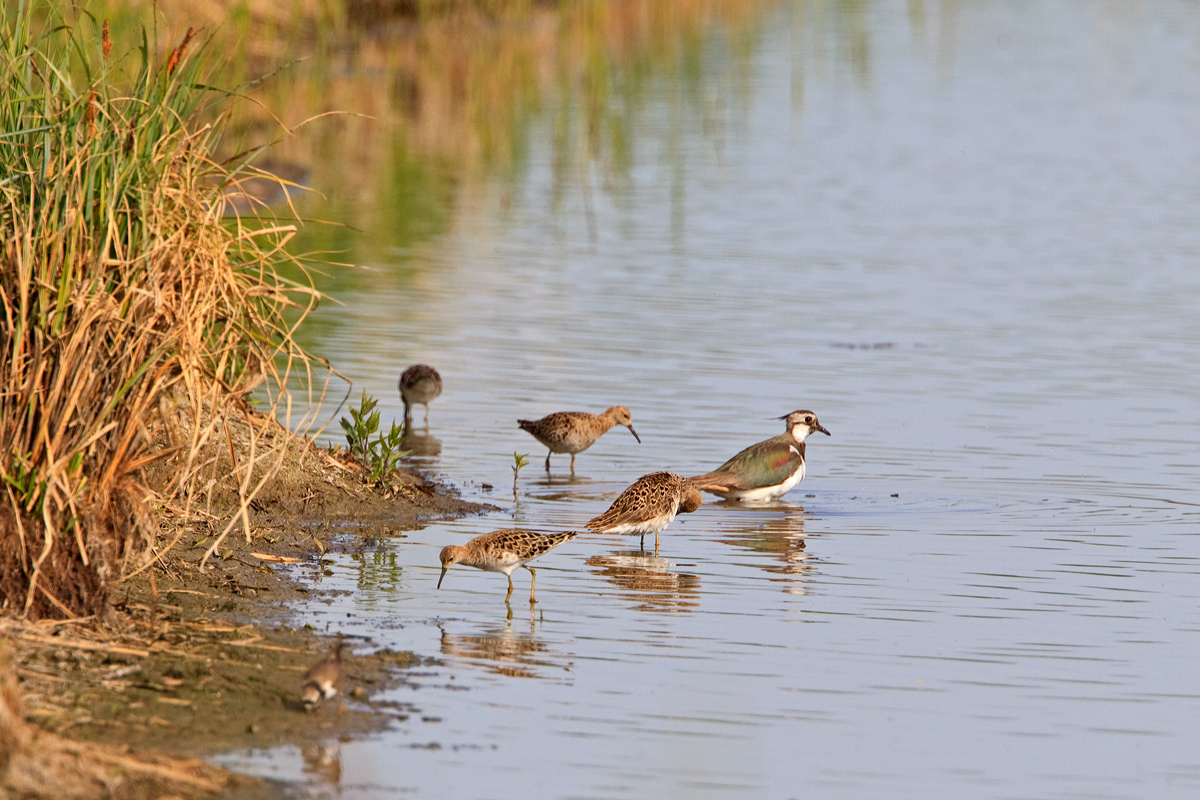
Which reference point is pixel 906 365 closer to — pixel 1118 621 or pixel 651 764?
pixel 1118 621

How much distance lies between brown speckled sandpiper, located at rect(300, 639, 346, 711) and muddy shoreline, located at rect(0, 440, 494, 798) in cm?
7

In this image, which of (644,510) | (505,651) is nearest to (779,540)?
(644,510)

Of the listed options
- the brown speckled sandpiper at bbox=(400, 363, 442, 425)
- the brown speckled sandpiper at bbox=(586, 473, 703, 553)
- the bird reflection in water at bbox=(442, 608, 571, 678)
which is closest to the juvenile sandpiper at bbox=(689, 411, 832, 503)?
the brown speckled sandpiper at bbox=(586, 473, 703, 553)

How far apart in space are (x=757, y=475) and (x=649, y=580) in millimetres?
2698

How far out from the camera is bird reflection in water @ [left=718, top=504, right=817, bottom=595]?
1119 cm

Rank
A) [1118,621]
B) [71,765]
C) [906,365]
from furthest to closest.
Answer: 1. [906,365]
2. [1118,621]
3. [71,765]

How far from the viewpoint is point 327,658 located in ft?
26.1

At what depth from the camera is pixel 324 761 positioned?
7.34m

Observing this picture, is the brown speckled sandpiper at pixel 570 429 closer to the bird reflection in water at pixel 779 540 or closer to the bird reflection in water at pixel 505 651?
the bird reflection in water at pixel 779 540

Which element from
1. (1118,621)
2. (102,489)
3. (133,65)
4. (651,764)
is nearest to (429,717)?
(651,764)

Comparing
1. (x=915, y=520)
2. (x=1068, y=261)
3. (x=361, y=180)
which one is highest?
(x=361, y=180)

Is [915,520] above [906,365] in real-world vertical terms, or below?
Answer: below

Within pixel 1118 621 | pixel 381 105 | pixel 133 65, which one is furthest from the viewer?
pixel 381 105

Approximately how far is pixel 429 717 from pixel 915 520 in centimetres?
559
